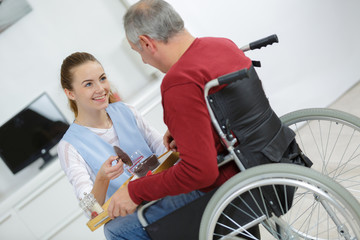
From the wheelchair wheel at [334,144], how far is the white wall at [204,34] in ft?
1.48

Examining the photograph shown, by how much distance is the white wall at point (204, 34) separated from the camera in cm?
279

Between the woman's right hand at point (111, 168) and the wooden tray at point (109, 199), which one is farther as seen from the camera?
the woman's right hand at point (111, 168)

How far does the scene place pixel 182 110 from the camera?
113 cm

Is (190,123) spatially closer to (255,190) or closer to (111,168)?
(255,190)

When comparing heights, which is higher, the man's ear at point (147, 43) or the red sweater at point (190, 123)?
the man's ear at point (147, 43)

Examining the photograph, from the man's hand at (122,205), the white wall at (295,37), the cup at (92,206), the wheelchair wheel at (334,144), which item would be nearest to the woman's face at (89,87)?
the cup at (92,206)

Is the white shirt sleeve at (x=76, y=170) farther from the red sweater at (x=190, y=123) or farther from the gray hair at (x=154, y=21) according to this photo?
the gray hair at (x=154, y=21)

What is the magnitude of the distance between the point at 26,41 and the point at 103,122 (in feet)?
4.14

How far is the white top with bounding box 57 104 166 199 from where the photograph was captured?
1.66 meters

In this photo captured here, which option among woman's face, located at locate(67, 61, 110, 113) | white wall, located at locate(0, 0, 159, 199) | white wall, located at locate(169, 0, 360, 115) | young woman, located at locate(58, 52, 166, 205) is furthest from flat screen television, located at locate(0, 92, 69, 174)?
white wall, located at locate(169, 0, 360, 115)

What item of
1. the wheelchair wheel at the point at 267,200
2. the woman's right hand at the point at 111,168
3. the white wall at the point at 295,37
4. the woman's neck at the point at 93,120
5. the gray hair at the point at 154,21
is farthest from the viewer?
the white wall at the point at 295,37

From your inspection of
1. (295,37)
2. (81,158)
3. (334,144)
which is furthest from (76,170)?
(295,37)

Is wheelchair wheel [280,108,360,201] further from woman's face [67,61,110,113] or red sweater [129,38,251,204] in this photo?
woman's face [67,61,110,113]

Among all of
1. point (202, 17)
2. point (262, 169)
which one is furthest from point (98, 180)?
point (202, 17)
